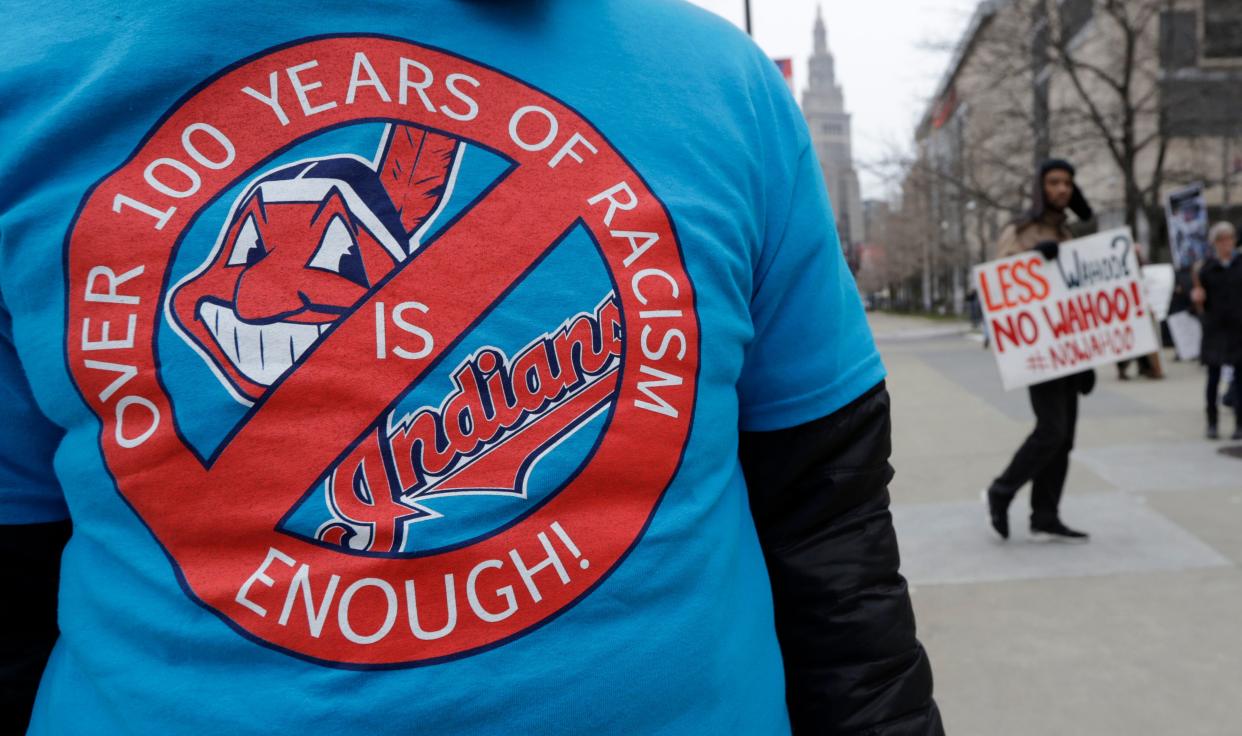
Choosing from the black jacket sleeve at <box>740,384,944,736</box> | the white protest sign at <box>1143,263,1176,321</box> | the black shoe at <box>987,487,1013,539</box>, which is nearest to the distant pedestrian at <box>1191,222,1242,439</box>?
the black shoe at <box>987,487,1013,539</box>

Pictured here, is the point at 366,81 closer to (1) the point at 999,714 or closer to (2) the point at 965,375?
(1) the point at 999,714

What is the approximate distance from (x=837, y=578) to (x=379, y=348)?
1.95 feet

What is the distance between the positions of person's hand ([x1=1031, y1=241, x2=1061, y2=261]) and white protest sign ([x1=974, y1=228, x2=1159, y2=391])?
0.05 m

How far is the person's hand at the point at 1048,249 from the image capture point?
195 inches

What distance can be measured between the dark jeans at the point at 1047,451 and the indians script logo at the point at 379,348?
166 inches

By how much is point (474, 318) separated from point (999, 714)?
286 centimetres

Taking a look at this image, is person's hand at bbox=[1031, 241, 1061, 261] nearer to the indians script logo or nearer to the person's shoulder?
the person's shoulder

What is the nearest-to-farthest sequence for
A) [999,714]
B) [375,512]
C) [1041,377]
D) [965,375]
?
[375,512] < [999,714] < [1041,377] < [965,375]

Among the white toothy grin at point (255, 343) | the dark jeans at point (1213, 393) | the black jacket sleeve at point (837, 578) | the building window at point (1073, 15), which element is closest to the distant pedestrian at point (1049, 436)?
the dark jeans at point (1213, 393)

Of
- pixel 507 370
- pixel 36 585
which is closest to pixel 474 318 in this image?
pixel 507 370

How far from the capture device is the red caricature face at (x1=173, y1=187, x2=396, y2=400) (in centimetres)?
76

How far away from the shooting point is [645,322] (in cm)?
85

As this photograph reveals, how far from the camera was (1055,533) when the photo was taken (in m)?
4.74

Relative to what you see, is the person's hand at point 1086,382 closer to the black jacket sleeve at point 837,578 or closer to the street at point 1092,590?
the street at point 1092,590
